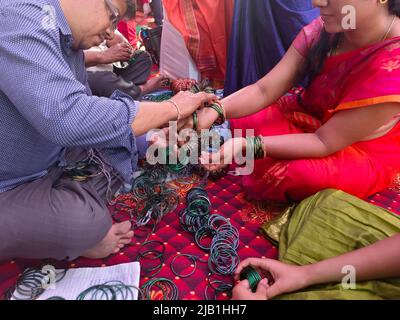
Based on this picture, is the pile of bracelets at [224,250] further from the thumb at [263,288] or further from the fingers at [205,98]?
the fingers at [205,98]

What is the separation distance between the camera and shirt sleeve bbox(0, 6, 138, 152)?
87cm

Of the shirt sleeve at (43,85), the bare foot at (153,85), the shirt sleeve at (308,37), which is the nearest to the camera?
the shirt sleeve at (43,85)

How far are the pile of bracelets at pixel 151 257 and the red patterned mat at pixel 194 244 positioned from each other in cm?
2

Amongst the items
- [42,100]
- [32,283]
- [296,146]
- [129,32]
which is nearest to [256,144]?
[296,146]

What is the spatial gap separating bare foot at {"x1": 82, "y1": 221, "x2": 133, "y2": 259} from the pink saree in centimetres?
57

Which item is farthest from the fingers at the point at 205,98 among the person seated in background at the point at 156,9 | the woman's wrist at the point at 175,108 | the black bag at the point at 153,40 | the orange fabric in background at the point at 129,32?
the person seated in background at the point at 156,9

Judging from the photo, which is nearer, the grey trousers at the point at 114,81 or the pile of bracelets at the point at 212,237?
the pile of bracelets at the point at 212,237

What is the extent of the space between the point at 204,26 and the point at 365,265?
1.83 meters

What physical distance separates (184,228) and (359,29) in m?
1.03

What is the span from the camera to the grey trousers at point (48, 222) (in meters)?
1.09

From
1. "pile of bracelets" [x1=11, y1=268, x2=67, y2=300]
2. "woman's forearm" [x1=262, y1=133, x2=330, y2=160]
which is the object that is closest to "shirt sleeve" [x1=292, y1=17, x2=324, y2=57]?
"woman's forearm" [x1=262, y1=133, x2=330, y2=160]

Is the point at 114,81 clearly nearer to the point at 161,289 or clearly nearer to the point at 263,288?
the point at 161,289

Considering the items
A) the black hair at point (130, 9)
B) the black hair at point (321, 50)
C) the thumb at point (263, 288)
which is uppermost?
the black hair at point (130, 9)
